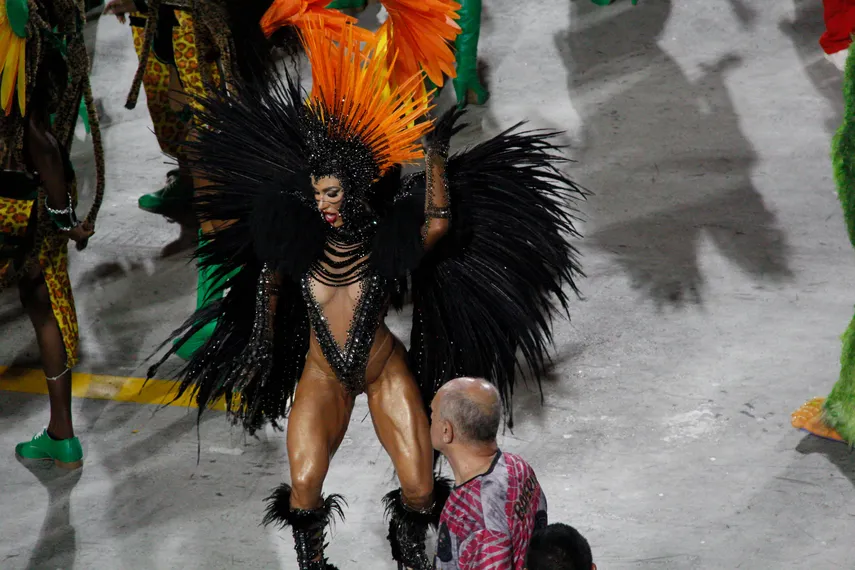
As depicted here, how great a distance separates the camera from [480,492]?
10.3ft

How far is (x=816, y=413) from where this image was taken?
5.10 m

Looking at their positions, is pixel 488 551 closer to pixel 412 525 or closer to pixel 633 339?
pixel 412 525

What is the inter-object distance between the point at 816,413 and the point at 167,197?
155 inches

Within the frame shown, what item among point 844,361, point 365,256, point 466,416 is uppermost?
point 365,256

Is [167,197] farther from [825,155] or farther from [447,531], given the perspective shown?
[447,531]

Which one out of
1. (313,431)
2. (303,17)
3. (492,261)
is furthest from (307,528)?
(303,17)

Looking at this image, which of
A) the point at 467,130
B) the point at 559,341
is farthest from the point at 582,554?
the point at 467,130

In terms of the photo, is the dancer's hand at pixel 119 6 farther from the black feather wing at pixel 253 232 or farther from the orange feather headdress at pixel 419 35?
the orange feather headdress at pixel 419 35

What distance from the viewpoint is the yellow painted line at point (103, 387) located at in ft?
18.6

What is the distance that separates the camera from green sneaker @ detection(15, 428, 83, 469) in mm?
5137

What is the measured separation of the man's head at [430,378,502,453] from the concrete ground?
143 cm

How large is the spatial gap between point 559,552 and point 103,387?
3370 millimetres

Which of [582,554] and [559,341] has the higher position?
[582,554]

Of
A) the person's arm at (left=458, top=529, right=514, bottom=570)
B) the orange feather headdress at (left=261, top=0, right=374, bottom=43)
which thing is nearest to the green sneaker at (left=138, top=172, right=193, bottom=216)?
→ the orange feather headdress at (left=261, top=0, right=374, bottom=43)
